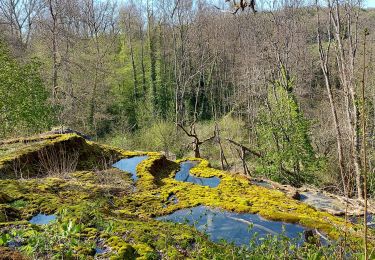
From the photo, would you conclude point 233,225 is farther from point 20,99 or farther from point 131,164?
point 20,99

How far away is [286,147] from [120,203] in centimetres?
763

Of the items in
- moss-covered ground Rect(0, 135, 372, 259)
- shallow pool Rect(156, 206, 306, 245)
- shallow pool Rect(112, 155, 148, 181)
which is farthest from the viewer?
shallow pool Rect(112, 155, 148, 181)

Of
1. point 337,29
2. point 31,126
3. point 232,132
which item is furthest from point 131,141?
point 337,29

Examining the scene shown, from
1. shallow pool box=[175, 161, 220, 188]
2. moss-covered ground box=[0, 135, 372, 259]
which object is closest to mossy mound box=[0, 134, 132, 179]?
moss-covered ground box=[0, 135, 372, 259]

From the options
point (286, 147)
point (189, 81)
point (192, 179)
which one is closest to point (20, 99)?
point (192, 179)

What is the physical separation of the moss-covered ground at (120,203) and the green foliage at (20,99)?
7.60ft

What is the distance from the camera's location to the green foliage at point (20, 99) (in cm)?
1360

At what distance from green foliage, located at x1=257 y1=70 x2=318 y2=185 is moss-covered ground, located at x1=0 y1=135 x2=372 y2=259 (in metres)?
3.03

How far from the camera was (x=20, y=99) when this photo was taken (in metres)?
14.1

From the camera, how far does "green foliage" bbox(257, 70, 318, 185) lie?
13984 millimetres

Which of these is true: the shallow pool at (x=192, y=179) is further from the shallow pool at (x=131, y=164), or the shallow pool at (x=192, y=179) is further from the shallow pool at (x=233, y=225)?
the shallow pool at (x=233, y=225)

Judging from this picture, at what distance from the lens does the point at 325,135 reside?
17.3 m

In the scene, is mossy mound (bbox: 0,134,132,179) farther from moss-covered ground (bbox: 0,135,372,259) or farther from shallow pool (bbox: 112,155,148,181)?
shallow pool (bbox: 112,155,148,181)

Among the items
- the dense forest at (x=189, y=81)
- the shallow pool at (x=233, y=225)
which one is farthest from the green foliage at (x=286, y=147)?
the shallow pool at (x=233, y=225)
